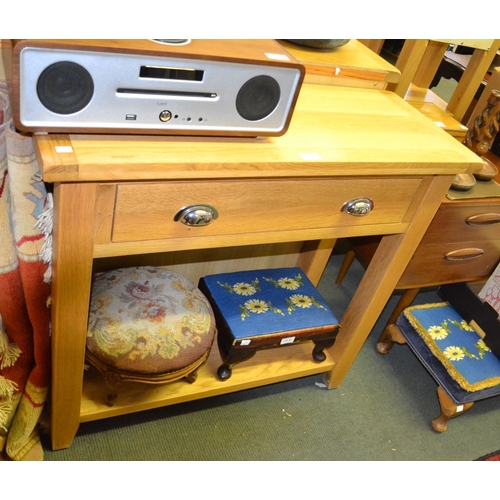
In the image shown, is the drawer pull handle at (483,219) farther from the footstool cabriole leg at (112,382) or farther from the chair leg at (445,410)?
the footstool cabriole leg at (112,382)

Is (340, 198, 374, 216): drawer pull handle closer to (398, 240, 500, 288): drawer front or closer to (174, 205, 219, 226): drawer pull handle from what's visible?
(174, 205, 219, 226): drawer pull handle

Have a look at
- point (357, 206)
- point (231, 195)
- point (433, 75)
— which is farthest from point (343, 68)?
point (433, 75)

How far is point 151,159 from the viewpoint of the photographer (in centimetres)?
77

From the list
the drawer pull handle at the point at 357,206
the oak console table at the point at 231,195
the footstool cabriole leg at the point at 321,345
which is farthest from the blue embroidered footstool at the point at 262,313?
the drawer pull handle at the point at 357,206

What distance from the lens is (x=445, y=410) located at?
56.6 inches

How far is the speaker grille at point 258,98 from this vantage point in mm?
791

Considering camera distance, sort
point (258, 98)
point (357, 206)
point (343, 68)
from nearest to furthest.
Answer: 1. point (258, 98)
2. point (357, 206)
3. point (343, 68)

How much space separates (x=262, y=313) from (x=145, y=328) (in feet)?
1.02

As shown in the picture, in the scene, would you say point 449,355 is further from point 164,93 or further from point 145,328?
point 164,93

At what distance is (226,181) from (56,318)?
15.0 inches

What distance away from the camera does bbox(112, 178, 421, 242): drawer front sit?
84 centimetres

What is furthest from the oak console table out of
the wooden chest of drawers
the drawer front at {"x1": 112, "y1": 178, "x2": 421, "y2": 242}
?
the wooden chest of drawers

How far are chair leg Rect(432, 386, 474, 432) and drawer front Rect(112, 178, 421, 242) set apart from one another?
605 millimetres

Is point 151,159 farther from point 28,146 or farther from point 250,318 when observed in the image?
point 250,318
